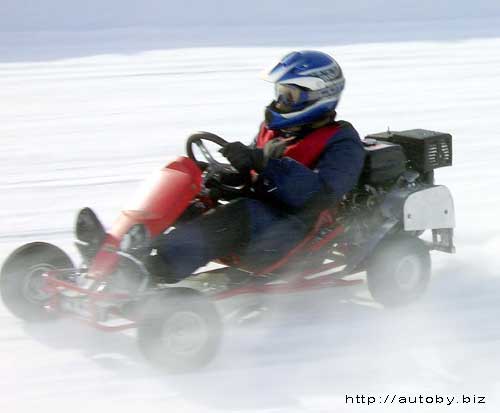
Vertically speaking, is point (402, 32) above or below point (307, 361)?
above

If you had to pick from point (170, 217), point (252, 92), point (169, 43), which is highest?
point (169, 43)

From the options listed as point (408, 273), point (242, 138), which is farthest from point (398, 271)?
point (242, 138)

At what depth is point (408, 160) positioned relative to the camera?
4891 mm

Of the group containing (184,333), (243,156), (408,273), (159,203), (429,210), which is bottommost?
(184,333)

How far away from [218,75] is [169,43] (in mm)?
1607

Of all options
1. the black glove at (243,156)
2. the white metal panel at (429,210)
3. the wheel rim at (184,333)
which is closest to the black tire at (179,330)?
the wheel rim at (184,333)

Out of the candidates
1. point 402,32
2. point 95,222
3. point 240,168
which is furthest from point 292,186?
point 402,32

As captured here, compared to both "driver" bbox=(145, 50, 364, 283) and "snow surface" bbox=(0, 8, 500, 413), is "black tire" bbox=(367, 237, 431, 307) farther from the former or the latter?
"driver" bbox=(145, 50, 364, 283)

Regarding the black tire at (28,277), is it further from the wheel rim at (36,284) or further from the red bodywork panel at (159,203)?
the red bodywork panel at (159,203)

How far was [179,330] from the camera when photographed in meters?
3.82

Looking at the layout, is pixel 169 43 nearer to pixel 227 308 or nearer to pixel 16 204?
pixel 16 204

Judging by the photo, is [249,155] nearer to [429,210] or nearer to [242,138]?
[429,210]

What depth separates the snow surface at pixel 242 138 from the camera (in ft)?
12.6

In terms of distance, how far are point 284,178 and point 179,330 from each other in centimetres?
81
